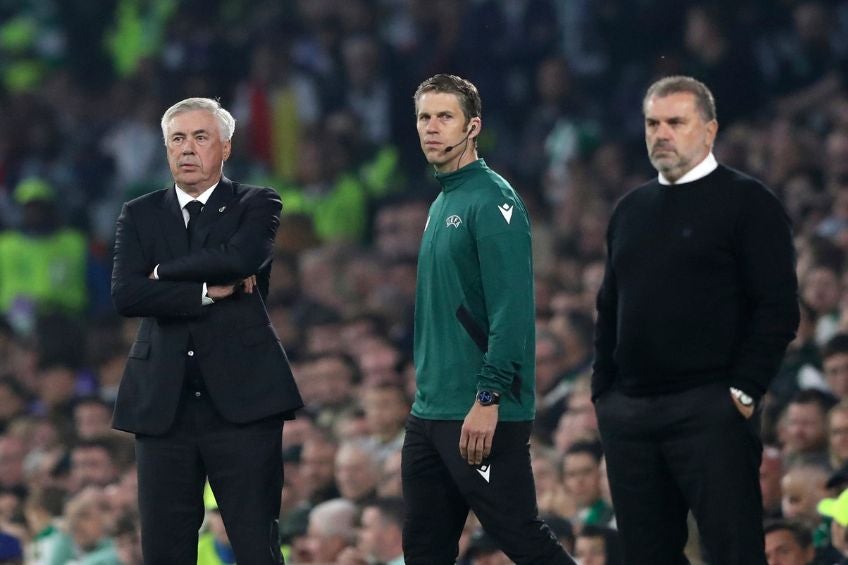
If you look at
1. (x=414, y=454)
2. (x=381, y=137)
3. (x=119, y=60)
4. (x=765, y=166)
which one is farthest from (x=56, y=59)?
(x=414, y=454)

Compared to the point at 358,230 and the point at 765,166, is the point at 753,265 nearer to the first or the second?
the point at 765,166

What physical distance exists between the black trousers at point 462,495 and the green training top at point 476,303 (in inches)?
2.9

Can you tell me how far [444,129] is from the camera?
5520 mm

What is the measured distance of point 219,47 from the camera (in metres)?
14.8

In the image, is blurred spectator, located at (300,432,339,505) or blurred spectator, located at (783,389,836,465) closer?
blurred spectator, located at (783,389,836,465)

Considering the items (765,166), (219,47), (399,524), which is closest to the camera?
(399,524)

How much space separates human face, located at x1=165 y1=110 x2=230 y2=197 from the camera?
558cm

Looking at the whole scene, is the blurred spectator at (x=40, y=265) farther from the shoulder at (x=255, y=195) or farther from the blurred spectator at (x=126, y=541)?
the shoulder at (x=255, y=195)

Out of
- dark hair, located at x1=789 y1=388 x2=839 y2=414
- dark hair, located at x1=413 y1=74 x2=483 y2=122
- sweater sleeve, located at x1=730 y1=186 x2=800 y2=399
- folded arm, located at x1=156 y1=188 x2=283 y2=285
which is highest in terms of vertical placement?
dark hair, located at x1=413 y1=74 x2=483 y2=122

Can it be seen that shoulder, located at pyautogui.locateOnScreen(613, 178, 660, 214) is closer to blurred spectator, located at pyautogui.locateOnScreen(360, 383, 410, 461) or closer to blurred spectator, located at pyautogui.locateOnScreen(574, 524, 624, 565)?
blurred spectator, located at pyautogui.locateOnScreen(574, 524, 624, 565)

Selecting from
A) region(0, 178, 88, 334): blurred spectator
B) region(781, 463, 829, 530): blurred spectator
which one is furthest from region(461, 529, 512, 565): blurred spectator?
region(0, 178, 88, 334): blurred spectator

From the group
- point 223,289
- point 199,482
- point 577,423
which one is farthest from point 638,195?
point 577,423

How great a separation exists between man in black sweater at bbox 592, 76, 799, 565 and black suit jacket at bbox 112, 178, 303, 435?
99 cm

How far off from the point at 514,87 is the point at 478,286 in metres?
7.94
